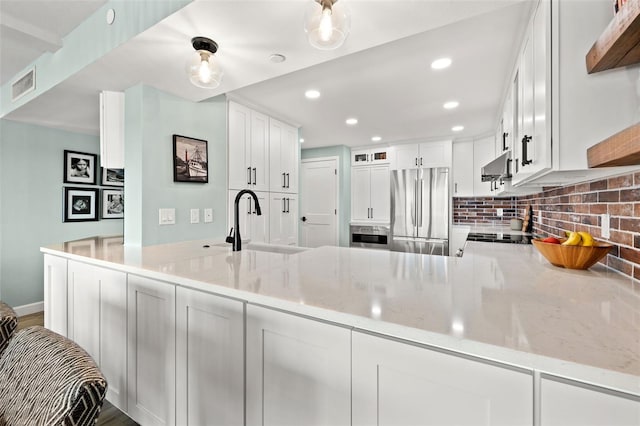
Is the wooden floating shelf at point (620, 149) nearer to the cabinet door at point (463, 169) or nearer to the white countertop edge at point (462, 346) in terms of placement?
the white countertop edge at point (462, 346)

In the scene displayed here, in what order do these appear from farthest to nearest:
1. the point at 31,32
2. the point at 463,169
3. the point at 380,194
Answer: the point at 380,194, the point at 463,169, the point at 31,32

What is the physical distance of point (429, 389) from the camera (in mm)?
714

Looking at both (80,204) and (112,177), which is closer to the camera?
(80,204)

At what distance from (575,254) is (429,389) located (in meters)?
1.03

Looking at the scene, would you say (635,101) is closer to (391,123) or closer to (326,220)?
(391,123)

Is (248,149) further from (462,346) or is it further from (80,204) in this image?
(462,346)

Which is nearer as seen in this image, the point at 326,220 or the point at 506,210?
the point at 506,210

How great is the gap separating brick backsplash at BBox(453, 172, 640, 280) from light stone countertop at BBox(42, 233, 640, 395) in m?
0.10

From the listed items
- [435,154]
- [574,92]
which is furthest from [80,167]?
[435,154]

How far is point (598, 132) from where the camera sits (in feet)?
3.53

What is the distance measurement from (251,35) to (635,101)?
167 centimetres

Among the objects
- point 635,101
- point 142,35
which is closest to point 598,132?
point 635,101

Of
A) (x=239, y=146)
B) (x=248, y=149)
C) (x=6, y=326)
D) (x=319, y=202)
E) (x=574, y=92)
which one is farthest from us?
(x=319, y=202)

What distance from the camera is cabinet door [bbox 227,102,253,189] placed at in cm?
285
